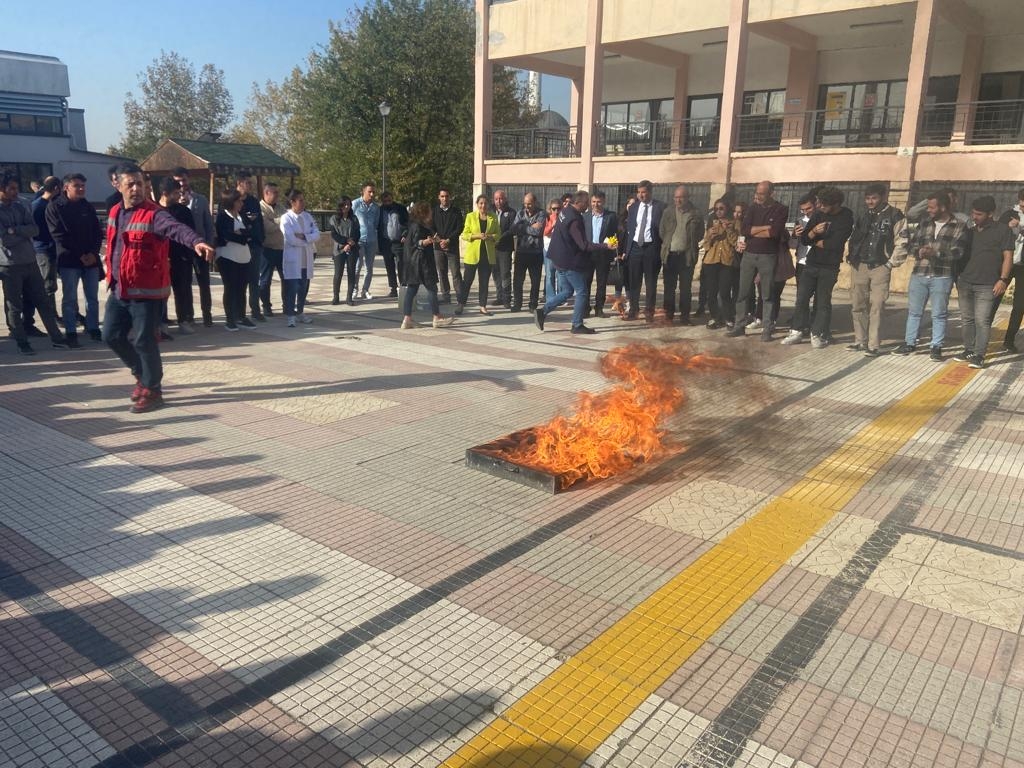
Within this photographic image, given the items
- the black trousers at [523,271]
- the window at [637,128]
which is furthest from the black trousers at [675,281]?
the window at [637,128]

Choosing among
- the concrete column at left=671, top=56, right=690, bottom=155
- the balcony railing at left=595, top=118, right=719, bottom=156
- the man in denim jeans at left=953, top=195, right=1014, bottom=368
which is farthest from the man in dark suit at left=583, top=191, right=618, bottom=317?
the concrete column at left=671, top=56, right=690, bottom=155

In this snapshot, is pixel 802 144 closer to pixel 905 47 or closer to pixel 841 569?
pixel 905 47

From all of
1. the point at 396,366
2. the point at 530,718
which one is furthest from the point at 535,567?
the point at 396,366

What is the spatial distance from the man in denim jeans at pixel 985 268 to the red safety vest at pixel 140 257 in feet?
26.9

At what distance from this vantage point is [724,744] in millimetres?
2605

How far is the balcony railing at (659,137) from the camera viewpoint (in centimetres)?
2220

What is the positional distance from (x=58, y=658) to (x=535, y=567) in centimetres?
208

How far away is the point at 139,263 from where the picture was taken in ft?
20.0

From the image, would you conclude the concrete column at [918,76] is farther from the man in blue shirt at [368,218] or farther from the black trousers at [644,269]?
the man in blue shirt at [368,218]

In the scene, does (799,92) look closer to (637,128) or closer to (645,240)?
(637,128)

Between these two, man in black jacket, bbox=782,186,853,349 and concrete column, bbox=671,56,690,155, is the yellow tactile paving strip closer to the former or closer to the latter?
man in black jacket, bbox=782,186,853,349

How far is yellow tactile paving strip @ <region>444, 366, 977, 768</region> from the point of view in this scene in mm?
2588

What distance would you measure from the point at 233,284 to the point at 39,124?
40.2 meters

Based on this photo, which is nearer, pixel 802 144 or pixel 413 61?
pixel 802 144
